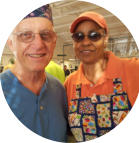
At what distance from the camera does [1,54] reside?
1129mm

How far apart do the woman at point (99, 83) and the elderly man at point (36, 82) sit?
4.6 inches

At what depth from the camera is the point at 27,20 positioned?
1.03 m

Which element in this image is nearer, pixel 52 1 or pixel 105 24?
pixel 105 24

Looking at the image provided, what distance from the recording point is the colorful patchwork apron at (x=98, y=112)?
103 centimetres

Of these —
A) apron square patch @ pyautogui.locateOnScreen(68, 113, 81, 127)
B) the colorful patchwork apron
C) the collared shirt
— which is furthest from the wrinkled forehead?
apron square patch @ pyautogui.locateOnScreen(68, 113, 81, 127)

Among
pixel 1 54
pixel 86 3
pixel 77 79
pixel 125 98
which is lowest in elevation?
pixel 125 98

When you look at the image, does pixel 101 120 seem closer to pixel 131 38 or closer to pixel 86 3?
pixel 131 38

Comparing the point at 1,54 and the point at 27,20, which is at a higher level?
the point at 27,20

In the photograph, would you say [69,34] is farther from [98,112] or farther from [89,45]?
[98,112]

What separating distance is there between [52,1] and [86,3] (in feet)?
0.66

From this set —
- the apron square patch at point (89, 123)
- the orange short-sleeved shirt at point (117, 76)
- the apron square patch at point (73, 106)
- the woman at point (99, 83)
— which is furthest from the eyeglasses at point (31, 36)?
the apron square patch at point (89, 123)

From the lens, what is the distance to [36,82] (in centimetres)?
109

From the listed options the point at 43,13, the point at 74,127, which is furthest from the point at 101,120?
the point at 43,13

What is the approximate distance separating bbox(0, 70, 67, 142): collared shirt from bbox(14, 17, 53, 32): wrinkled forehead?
26 cm
